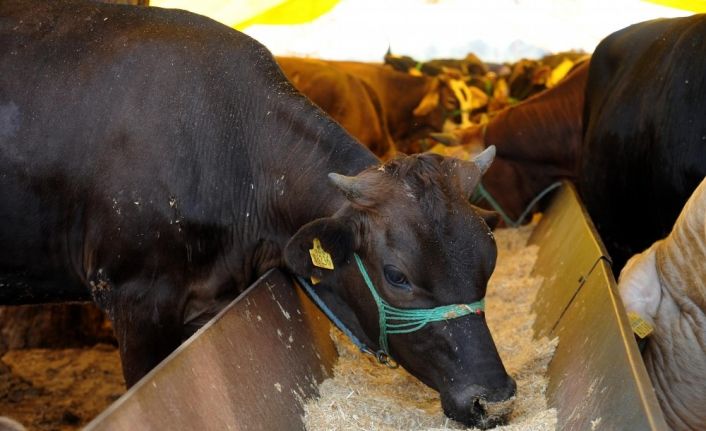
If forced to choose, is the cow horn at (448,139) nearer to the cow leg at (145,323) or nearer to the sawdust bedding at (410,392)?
the sawdust bedding at (410,392)

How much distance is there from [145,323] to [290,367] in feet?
2.39

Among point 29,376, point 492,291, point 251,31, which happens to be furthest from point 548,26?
point 29,376

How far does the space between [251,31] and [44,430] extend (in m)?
5.76

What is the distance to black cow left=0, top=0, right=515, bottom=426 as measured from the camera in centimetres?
352

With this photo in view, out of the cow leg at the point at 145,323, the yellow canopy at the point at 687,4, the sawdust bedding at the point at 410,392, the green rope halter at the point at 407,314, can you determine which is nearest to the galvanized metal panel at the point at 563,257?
the sawdust bedding at the point at 410,392

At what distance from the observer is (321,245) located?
137 inches

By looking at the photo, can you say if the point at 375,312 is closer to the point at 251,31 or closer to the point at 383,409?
the point at 383,409

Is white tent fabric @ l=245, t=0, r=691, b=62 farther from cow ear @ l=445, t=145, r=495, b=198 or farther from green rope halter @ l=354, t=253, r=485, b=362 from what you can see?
green rope halter @ l=354, t=253, r=485, b=362

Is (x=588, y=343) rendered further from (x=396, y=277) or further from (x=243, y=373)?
(x=243, y=373)

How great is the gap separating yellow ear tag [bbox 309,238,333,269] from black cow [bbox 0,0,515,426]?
34 millimetres

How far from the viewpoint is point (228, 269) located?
401cm

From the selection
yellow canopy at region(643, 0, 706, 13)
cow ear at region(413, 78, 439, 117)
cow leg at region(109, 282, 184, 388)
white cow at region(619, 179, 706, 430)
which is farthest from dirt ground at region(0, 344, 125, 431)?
yellow canopy at region(643, 0, 706, 13)

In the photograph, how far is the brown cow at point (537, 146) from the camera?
754cm

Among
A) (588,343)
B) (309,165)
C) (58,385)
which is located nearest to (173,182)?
(309,165)
